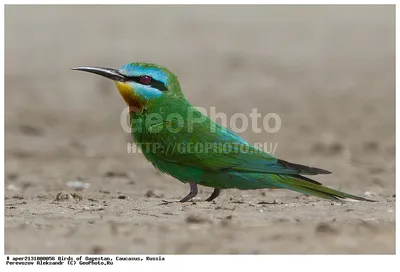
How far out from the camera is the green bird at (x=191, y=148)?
558 cm

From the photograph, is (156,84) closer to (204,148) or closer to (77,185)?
(204,148)

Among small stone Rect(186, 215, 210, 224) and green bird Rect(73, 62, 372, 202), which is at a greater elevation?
green bird Rect(73, 62, 372, 202)

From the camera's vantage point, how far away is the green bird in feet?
18.3

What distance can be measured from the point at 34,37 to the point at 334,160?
23.4 ft

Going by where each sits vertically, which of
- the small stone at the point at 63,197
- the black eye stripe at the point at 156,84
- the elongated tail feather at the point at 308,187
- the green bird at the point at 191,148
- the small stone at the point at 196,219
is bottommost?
the small stone at the point at 63,197

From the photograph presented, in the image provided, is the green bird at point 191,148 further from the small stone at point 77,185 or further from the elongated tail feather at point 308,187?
the small stone at point 77,185

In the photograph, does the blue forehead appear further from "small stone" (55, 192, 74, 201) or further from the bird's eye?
"small stone" (55, 192, 74, 201)

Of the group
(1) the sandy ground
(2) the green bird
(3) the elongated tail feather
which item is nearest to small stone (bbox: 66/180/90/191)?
(1) the sandy ground

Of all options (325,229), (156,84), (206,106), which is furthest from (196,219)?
(206,106)

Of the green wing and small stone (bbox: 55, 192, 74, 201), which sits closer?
the green wing

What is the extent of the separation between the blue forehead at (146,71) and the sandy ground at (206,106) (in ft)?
2.66

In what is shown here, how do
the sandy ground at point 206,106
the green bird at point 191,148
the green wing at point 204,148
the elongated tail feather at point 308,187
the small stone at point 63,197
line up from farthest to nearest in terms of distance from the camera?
the small stone at point 63,197 < the green wing at point 204,148 < the green bird at point 191,148 < the elongated tail feather at point 308,187 < the sandy ground at point 206,106

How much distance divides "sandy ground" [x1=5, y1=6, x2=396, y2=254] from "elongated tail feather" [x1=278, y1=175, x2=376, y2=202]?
0.08m

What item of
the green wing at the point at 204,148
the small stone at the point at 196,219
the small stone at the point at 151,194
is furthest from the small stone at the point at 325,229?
the small stone at the point at 151,194
